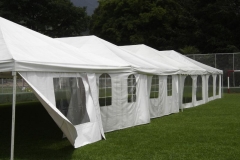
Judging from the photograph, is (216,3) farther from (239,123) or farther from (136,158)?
(136,158)

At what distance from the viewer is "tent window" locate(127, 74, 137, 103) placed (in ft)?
41.7

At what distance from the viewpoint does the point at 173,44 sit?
1698 inches

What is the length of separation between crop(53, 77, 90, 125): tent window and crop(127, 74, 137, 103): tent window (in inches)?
106

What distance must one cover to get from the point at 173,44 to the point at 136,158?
35331 millimetres

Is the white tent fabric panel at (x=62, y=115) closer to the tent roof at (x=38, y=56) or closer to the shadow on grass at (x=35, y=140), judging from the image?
the tent roof at (x=38, y=56)

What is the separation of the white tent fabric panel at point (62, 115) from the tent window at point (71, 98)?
104 millimetres

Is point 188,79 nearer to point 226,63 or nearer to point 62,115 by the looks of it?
point 62,115

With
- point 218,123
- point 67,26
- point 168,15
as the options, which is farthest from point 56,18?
point 218,123

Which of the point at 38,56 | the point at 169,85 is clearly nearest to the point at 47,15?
the point at 169,85

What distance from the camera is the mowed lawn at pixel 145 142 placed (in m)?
8.73

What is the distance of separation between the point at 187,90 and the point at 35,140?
9.94 meters

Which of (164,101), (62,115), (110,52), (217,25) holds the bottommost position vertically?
(164,101)

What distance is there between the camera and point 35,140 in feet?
34.9

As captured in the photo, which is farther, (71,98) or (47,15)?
(47,15)
